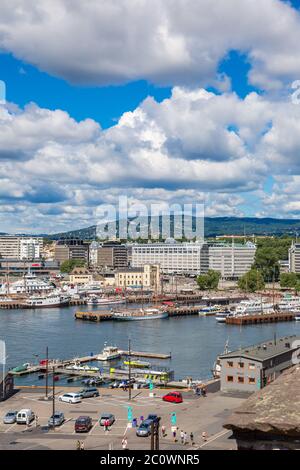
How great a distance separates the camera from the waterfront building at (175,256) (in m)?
78.6

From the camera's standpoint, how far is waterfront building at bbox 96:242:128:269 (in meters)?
84.9

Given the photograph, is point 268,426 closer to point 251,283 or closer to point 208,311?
point 208,311

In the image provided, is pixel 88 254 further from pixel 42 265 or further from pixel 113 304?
pixel 113 304

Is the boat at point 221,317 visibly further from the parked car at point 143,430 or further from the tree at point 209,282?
the parked car at point 143,430

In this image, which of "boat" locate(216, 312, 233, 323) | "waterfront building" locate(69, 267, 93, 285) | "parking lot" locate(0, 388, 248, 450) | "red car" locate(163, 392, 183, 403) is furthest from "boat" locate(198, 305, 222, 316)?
"red car" locate(163, 392, 183, 403)

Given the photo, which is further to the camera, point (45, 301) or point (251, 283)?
point (251, 283)

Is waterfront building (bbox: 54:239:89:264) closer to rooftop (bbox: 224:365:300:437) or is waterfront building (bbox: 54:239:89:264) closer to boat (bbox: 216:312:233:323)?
boat (bbox: 216:312:233:323)

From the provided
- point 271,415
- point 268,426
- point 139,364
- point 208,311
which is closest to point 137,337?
point 139,364

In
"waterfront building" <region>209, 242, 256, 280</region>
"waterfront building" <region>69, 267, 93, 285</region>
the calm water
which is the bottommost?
the calm water

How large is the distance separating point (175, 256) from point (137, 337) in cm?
5204

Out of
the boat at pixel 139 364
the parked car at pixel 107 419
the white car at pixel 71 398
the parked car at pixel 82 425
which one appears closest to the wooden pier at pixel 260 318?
the boat at pixel 139 364

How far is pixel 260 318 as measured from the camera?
37.1m

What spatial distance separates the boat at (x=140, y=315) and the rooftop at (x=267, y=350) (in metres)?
21.3

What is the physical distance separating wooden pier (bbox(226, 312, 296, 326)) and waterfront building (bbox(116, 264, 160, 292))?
20.7 metres
